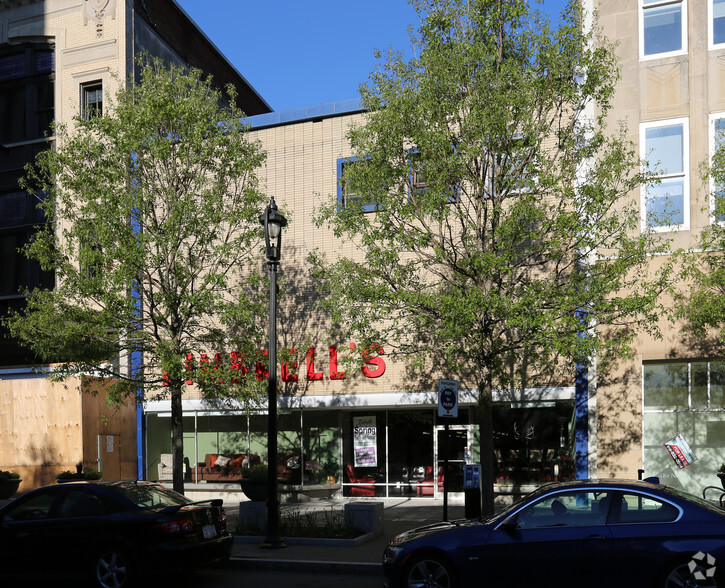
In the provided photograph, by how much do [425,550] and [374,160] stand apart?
779 cm

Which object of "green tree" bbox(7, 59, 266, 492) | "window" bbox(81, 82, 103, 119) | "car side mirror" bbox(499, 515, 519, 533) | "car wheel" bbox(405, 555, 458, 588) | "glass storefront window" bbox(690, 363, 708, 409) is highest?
"window" bbox(81, 82, 103, 119)

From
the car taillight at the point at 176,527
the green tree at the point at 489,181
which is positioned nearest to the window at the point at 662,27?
the green tree at the point at 489,181

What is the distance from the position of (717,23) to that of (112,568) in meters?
16.7

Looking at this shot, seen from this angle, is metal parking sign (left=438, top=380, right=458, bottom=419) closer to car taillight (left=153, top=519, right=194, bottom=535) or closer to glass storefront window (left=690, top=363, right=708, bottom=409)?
car taillight (left=153, top=519, right=194, bottom=535)

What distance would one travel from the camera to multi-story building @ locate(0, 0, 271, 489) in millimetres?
22406

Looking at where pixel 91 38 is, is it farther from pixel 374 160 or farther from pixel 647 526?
pixel 647 526

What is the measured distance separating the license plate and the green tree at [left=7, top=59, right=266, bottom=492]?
5159 mm

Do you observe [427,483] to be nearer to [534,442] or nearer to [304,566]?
[534,442]

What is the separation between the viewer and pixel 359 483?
21.0 meters

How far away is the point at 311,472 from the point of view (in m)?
21.2

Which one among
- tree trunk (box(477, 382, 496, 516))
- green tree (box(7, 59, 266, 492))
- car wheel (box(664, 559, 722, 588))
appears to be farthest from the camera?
green tree (box(7, 59, 266, 492))

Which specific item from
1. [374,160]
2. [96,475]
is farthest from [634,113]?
[96,475]

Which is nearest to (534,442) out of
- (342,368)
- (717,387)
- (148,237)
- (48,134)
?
(717,387)

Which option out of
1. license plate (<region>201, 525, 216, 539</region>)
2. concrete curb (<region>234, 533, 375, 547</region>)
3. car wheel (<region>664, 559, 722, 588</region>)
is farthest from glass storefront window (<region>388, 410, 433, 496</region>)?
car wheel (<region>664, 559, 722, 588</region>)
